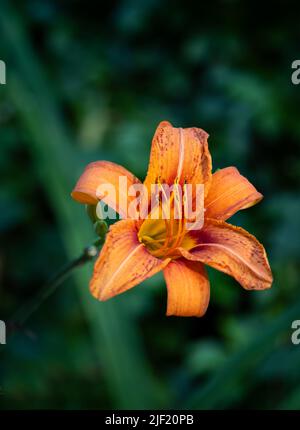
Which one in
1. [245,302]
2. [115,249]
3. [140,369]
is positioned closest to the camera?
[115,249]

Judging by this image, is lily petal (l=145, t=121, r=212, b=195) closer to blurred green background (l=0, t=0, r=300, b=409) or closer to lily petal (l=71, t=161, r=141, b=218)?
lily petal (l=71, t=161, r=141, b=218)

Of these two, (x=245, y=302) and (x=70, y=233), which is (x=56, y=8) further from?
(x=245, y=302)

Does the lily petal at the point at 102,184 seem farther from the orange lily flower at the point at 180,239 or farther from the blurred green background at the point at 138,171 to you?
the blurred green background at the point at 138,171

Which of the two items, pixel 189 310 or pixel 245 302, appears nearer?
pixel 189 310

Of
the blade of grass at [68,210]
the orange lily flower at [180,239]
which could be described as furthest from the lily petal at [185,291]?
the blade of grass at [68,210]

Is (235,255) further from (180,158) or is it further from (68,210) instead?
(68,210)

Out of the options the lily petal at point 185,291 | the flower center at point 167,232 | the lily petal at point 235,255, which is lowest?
the lily petal at point 185,291
